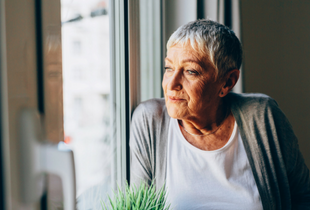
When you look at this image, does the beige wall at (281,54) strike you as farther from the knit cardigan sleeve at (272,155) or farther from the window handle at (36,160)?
the window handle at (36,160)

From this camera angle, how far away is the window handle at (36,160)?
0.35 metres

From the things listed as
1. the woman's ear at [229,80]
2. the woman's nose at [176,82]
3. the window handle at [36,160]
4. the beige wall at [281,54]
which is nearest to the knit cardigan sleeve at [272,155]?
the woman's ear at [229,80]

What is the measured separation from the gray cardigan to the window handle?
2.44ft

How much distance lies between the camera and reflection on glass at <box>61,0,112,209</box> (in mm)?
854

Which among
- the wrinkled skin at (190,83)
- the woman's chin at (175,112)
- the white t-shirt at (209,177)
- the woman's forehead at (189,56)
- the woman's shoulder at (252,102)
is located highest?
the woman's forehead at (189,56)

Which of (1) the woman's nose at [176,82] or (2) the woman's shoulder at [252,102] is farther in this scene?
(2) the woman's shoulder at [252,102]

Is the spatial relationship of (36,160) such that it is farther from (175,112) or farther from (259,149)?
(259,149)

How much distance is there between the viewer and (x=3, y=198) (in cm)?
34

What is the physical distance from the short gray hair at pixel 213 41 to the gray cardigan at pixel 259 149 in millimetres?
271

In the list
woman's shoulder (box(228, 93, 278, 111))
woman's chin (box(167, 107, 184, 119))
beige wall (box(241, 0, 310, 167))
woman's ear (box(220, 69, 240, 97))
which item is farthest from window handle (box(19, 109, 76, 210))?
beige wall (box(241, 0, 310, 167))

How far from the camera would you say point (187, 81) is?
1.01 m

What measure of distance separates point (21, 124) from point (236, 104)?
1057 mm

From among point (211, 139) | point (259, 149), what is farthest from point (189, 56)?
point (259, 149)

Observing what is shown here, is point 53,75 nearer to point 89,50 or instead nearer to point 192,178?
point 89,50
